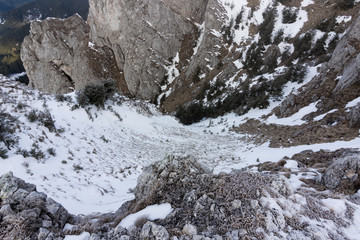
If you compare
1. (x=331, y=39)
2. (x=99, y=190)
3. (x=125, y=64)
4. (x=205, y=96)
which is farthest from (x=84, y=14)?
(x=99, y=190)

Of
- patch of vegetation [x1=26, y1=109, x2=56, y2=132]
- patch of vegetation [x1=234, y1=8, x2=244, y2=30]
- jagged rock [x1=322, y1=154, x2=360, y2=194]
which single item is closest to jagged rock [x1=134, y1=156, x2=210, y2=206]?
jagged rock [x1=322, y1=154, x2=360, y2=194]

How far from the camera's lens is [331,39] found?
2845cm

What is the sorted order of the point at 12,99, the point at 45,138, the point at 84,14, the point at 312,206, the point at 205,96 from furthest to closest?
the point at 84,14 → the point at 205,96 → the point at 12,99 → the point at 45,138 → the point at 312,206

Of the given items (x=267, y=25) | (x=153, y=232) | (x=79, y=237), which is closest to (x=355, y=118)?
(x=153, y=232)

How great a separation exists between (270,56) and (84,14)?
621 ft

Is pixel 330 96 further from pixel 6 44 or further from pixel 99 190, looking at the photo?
pixel 6 44

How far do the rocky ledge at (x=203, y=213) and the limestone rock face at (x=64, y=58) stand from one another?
200 ft

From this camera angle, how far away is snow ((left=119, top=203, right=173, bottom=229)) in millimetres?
2436

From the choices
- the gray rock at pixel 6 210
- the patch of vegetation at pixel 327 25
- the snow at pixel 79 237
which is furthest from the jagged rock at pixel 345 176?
the patch of vegetation at pixel 327 25

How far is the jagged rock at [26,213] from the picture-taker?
7.27 feet

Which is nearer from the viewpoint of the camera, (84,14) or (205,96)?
(205,96)

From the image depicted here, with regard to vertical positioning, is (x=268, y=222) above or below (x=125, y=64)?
below

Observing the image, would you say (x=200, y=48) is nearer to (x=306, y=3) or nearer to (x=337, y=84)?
(x=306, y=3)

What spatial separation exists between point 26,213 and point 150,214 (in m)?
1.67
